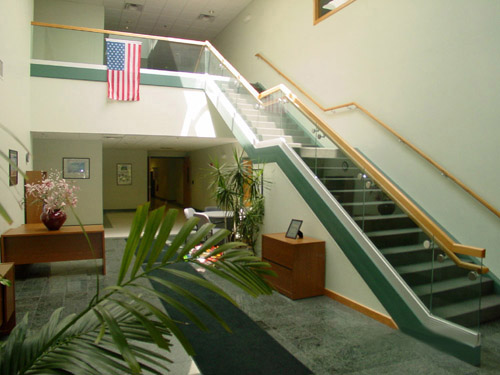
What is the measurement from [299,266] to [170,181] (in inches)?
597

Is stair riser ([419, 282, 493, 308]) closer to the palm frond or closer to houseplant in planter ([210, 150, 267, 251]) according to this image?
the palm frond

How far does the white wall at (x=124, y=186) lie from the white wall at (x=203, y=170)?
1.98 metres

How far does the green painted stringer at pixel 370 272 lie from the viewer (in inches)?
131

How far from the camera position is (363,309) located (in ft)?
14.0

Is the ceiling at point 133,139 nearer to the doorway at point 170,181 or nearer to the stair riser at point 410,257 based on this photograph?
the doorway at point 170,181

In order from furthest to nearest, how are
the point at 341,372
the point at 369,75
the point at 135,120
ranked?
the point at 135,120, the point at 369,75, the point at 341,372

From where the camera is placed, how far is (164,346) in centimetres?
112

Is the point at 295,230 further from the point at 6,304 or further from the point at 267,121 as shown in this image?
the point at 6,304

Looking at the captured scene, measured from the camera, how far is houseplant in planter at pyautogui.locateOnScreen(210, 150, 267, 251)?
604 centimetres

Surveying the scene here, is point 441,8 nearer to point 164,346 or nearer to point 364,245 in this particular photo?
point 364,245

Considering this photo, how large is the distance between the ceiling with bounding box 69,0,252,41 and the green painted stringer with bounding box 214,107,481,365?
739 centimetres

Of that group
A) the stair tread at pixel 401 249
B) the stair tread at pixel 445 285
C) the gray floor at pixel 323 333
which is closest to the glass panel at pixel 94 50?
the gray floor at pixel 323 333

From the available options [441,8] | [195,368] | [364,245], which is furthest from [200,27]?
[195,368]

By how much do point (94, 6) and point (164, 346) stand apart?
11.9m
